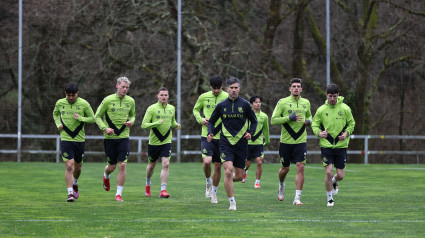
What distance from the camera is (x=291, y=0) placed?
31031 millimetres

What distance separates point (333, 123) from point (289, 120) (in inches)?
29.1

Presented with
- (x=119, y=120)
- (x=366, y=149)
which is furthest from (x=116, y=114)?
(x=366, y=149)

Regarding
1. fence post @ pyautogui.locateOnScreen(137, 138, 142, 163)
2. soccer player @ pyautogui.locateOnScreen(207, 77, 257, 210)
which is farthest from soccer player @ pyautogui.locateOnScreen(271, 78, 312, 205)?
fence post @ pyautogui.locateOnScreen(137, 138, 142, 163)

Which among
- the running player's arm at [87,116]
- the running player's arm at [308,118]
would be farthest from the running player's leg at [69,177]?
the running player's arm at [308,118]

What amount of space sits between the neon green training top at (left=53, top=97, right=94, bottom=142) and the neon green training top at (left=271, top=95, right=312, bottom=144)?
318 centimetres

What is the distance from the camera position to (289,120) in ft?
43.9

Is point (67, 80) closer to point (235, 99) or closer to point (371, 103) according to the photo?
point (371, 103)

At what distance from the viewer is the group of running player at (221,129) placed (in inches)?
480

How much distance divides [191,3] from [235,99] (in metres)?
19.2

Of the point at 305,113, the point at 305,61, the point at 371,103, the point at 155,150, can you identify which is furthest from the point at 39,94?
the point at 305,113

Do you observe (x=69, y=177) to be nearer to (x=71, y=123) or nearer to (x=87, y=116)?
(x=71, y=123)

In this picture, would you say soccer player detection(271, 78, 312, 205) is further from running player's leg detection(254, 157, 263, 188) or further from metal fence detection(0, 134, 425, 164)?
metal fence detection(0, 134, 425, 164)

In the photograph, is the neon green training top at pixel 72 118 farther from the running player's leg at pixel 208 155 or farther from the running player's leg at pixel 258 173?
the running player's leg at pixel 258 173

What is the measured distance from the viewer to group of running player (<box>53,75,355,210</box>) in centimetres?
1218
